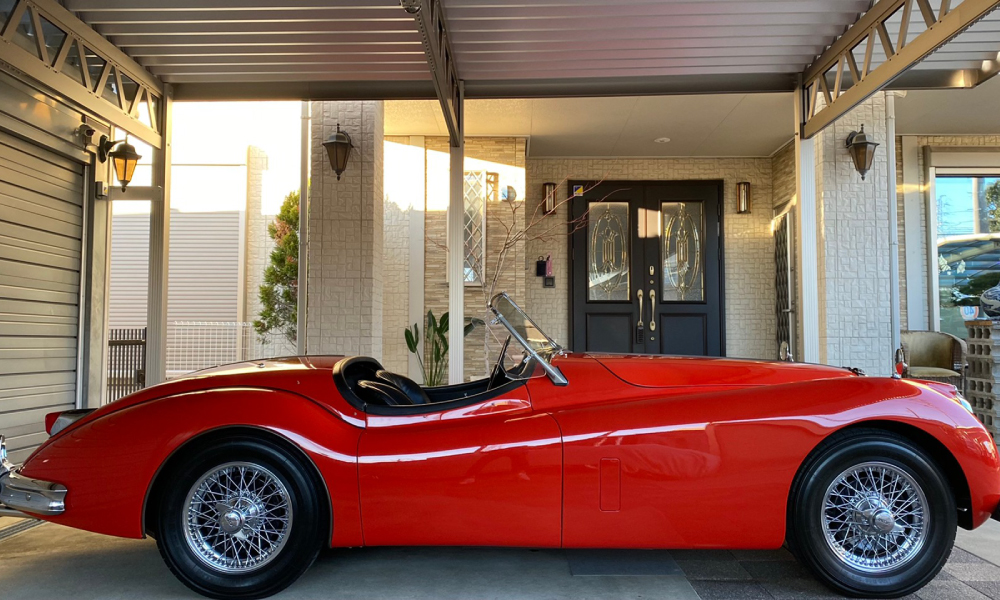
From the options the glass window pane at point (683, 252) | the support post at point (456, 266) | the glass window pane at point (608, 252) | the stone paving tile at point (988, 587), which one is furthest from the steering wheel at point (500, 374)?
the glass window pane at point (683, 252)

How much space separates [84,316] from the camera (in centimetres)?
547

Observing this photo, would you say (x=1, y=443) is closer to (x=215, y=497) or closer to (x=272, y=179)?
(x=215, y=497)

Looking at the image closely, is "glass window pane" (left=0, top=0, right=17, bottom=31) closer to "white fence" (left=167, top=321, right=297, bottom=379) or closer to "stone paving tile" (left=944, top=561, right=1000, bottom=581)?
"stone paving tile" (left=944, top=561, right=1000, bottom=581)

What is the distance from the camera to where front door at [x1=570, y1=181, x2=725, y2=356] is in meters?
9.14

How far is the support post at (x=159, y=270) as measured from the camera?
5660 mm

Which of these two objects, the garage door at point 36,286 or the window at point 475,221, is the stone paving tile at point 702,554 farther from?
the window at point 475,221

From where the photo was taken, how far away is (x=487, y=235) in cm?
849

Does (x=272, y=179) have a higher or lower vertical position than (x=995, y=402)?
higher

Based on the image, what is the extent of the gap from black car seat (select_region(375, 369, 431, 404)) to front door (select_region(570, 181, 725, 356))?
19.5 feet

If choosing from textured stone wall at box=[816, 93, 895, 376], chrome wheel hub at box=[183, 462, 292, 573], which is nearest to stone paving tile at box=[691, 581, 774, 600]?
chrome wheel hub at box=[183, 462, 292, 573]

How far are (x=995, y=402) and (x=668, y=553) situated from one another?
4.74 m

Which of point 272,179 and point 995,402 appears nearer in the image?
point 995,402

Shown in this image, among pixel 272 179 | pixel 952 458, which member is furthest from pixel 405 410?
pixel 272 179

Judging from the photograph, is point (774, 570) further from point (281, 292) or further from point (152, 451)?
point (281, 292)
